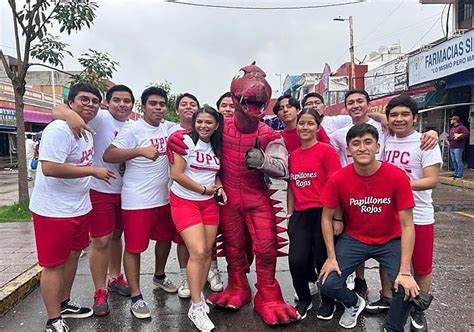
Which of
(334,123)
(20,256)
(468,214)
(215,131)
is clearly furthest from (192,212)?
(468,214)

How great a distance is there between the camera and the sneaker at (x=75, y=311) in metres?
3.44

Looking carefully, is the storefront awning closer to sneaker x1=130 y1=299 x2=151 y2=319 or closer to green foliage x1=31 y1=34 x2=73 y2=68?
green foliage x1=31 y1=34 x2=73 y2=68

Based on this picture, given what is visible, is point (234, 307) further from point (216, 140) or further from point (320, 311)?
point (216, 140)

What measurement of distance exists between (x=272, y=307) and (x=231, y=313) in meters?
0.37

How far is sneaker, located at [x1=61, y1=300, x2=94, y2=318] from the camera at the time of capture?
11.3 ft

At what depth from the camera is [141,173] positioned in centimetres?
349

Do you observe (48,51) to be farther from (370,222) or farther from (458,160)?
(458,160)

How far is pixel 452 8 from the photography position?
15.7 m

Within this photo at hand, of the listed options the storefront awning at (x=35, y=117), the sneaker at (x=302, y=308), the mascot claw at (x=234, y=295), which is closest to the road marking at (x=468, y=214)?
the sneaker at (x=302, y=308)

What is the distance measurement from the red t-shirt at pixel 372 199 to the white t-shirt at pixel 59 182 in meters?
1.74

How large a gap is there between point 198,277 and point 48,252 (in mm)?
1053

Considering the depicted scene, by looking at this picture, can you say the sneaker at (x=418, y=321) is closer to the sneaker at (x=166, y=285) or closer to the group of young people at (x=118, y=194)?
the group of young people at (x=118, y=194)

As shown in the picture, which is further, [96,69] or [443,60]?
[443,60]

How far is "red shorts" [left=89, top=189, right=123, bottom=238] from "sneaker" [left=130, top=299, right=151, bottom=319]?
1.99 feet
